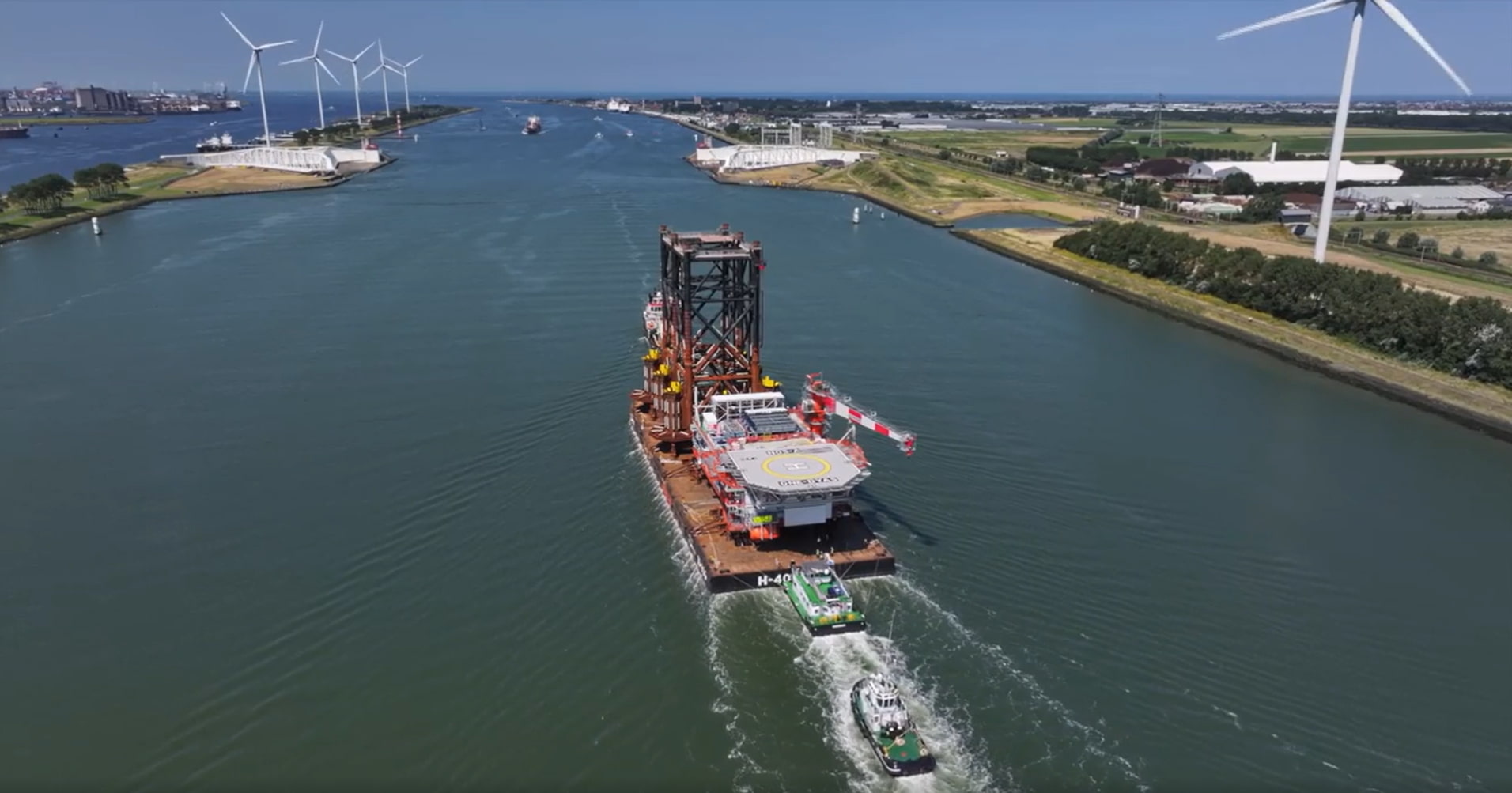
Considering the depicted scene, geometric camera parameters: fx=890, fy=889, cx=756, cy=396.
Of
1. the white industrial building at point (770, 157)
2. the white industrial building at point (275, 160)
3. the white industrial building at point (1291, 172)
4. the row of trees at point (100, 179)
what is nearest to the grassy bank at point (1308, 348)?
the white industrial building at point (1291, 172)

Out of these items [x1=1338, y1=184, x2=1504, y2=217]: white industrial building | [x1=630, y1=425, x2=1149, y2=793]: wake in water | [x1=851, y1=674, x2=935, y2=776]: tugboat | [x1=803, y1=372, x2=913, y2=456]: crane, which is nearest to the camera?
[x1=851, y1=674, x2=935, y2=776]: tugboat

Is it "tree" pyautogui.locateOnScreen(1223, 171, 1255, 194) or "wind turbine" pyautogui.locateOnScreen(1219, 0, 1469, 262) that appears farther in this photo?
"tree" pyautogui.locateOnScreen(1223, 171, 1255, 194)

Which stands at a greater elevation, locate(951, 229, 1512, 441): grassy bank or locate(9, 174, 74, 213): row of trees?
locate(9, 174, 74, 213): row of trees

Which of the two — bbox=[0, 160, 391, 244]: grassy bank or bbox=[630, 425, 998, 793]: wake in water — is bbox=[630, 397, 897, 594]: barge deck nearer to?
bbox=[630, 425, 998, 793]: wake in water

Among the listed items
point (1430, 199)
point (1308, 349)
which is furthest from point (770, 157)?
point (1308, 349)

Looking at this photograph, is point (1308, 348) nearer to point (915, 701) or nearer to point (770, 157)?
point (915, 701)

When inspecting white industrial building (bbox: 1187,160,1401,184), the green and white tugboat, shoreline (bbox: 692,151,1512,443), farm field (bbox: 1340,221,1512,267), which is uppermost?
white industrial building (bbox: 1187,160,1401,184)

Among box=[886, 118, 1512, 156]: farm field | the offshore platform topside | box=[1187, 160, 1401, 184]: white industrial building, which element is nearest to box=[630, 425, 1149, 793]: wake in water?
Answer: the offshore platform topside
